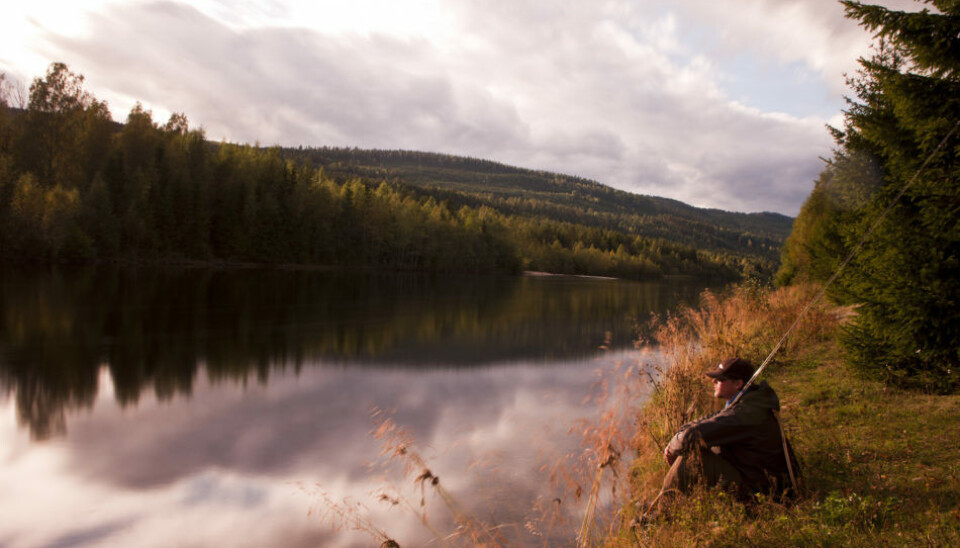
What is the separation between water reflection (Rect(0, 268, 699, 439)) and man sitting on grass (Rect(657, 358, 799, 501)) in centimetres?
962

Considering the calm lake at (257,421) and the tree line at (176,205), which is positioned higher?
the tree line at (176,205)

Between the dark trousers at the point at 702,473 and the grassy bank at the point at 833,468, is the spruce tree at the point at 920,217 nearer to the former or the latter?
the grassy bank at the point at 833,468

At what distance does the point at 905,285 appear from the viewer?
7418mm

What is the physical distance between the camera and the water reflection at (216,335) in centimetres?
1198

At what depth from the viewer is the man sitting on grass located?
5.07 metres

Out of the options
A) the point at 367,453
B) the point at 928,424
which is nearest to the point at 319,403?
the point at 367,453

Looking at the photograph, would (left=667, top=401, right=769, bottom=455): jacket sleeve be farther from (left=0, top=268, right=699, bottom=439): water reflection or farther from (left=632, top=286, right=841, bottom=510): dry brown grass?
(left=0, top=268, right=699, bottom=439): water reflection

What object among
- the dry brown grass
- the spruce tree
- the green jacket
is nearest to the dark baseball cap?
the green jacket

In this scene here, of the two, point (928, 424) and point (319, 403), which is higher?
point (928, 424)

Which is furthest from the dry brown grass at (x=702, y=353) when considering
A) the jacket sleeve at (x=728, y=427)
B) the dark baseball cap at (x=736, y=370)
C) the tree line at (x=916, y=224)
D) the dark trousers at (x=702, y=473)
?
the tree line at (x=916, y=224)

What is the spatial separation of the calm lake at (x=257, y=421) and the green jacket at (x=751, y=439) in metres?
2.46

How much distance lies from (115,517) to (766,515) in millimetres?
6969

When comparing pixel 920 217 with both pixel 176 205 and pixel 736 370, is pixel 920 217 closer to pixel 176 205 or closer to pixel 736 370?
pixel 736 370

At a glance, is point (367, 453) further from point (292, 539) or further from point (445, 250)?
point (445, 250)
